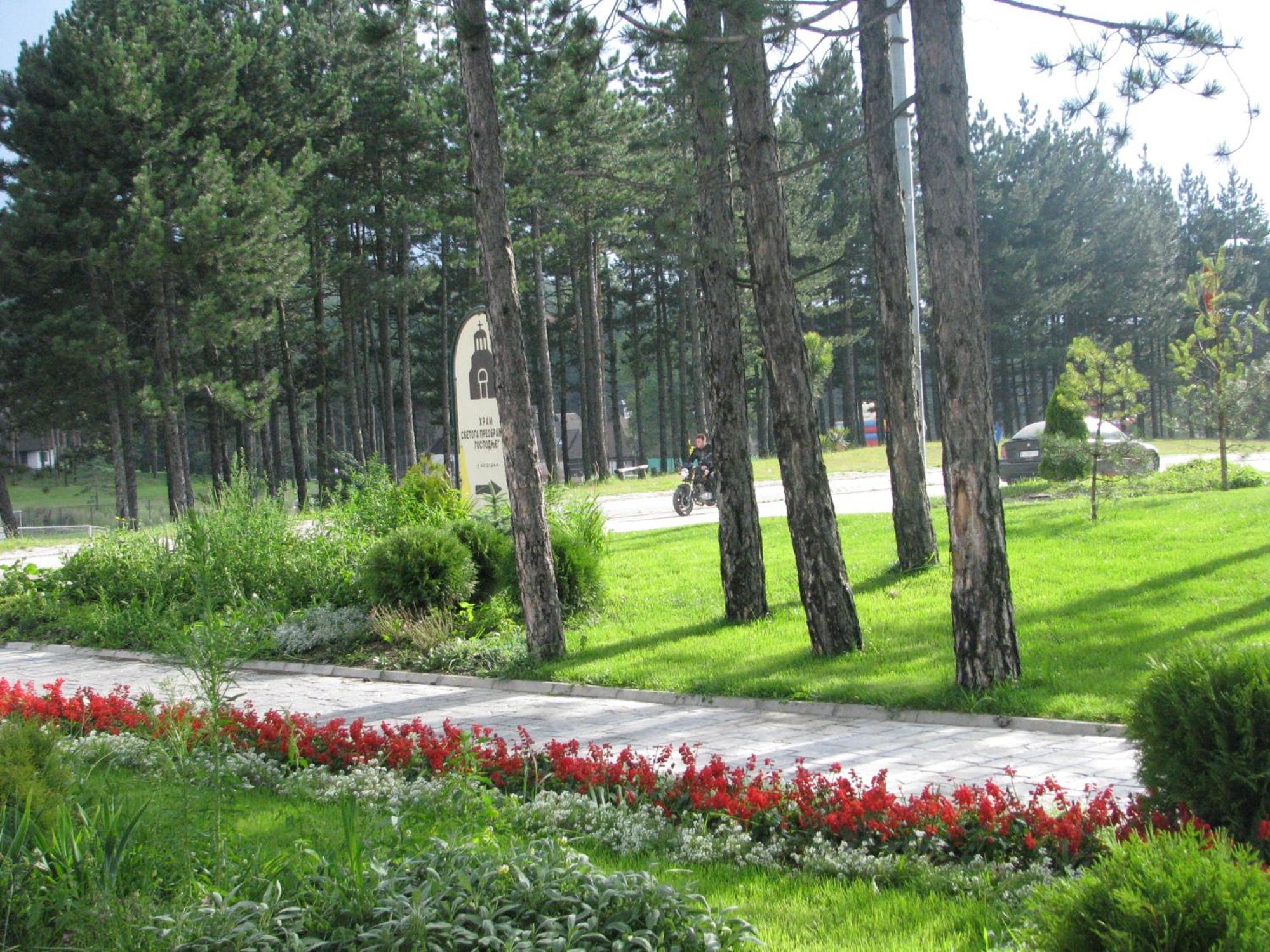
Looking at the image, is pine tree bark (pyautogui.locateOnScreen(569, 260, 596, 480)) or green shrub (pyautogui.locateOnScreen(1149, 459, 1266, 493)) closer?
green shrub (pyautogui.locateOnScreen(1149, 459, 1266, 493))

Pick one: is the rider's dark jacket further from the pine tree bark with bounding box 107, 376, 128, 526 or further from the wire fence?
the wire fence

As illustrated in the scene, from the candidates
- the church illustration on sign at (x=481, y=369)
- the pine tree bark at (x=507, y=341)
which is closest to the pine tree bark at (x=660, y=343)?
the church illustration on sign at (x=481, y=369)

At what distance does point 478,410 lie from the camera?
1495 cm

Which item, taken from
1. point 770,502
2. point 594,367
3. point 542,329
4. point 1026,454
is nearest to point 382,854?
point 770,502

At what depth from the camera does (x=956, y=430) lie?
7.69 meters

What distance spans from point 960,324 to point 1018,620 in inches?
137

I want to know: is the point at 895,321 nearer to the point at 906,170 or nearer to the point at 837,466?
the point at 906,170

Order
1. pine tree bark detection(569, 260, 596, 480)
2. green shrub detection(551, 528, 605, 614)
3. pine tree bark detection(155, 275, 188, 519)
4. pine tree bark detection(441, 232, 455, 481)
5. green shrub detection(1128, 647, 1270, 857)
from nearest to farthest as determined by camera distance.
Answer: green shrub detection(1128, 647, 1270, 857) < green shrub detection(551, 528, 605, 614) < pine tree bark detection(155, 275, 188, 519) < pine tree bark detection(441, 232, 455, 481) < pine tree bark detection(569, 260, 596, 480)

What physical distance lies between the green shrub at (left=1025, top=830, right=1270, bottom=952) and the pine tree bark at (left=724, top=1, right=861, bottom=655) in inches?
256

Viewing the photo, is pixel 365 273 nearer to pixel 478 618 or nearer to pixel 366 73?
pixel 366 73

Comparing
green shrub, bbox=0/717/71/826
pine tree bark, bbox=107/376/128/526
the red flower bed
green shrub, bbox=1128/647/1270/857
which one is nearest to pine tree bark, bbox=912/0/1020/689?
the red flower bed

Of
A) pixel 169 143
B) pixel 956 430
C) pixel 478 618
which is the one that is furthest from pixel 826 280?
pixel 956 430

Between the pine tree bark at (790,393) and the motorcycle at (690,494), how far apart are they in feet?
48.2

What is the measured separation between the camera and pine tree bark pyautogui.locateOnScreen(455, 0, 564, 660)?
33.1 ft
